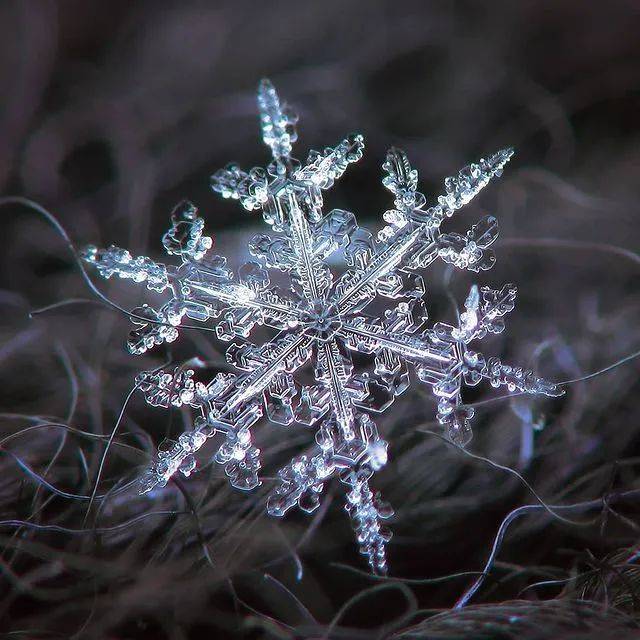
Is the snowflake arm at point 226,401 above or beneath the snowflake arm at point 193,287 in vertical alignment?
beneath

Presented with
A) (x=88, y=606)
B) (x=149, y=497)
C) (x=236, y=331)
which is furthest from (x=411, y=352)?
(x=88, y=606)

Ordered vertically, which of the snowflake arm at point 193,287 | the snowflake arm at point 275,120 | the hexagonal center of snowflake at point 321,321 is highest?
the snowflake arm at point 275,120

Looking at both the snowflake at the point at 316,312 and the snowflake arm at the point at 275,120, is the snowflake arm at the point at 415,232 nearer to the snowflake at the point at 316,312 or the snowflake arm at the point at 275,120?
the snowflake at the point at 316,312

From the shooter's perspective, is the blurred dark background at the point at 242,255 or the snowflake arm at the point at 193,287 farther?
the blurred dark background at the point at 242,255

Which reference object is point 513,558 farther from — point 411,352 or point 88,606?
point 88,606

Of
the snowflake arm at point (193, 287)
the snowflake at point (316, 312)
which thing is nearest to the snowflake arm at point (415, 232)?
the snowflake at point (316, 312)

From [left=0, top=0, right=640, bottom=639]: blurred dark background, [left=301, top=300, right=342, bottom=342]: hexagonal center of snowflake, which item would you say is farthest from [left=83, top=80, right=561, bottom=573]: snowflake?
[left=0, top=0, right=640, bottom=639]: blurred dark background
